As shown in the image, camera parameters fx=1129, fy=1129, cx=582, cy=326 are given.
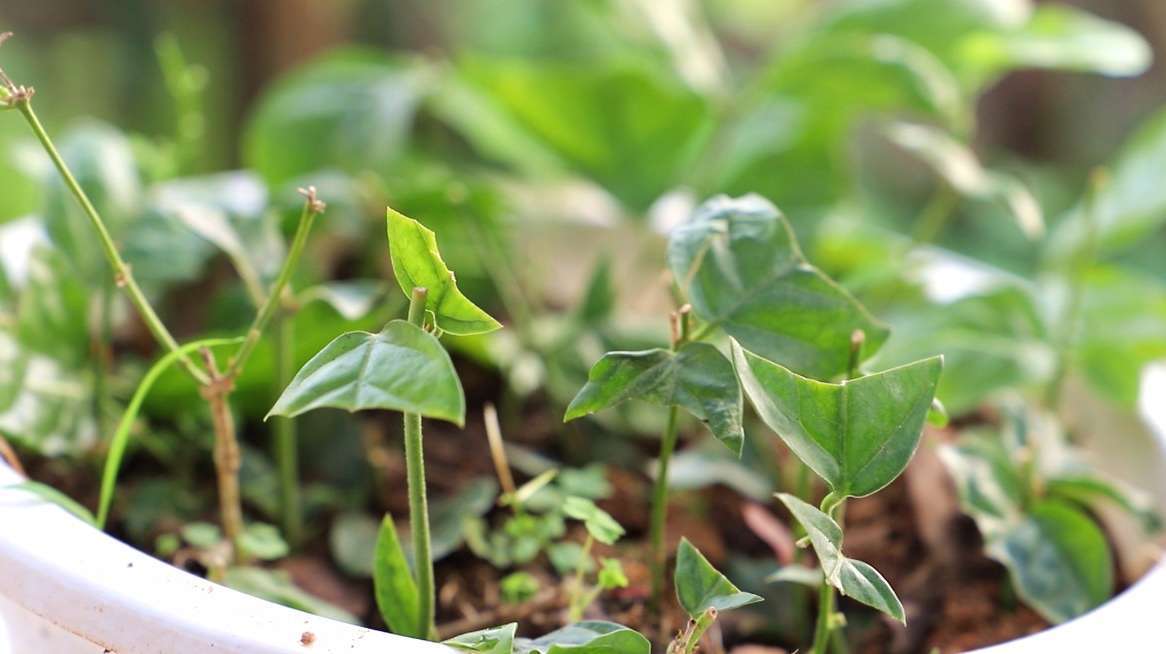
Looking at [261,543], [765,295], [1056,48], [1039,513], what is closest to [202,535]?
[261,543]

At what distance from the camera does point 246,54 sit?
4.31 ft

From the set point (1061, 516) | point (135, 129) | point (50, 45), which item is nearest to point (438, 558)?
point (1061, 516)

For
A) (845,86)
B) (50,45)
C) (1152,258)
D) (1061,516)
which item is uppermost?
(845,86)

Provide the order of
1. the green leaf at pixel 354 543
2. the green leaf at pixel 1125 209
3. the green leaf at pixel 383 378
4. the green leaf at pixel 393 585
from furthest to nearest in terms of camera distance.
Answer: the green leaf at pixel 1125 209
the green leaf at pixel 354 543
the green leaf at pixel 393 585
the green leaf at pixel 383 378

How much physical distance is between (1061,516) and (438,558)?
258 millimetres

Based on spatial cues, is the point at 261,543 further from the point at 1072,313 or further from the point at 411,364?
the point at 1072,313

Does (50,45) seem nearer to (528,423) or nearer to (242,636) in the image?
(528,423)

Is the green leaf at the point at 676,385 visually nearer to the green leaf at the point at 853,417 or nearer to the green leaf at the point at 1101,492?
the green leaf at the point at 853,417

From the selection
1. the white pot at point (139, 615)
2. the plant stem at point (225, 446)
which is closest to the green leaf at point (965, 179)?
the white pot at point (139, 615)

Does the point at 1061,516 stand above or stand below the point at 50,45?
above

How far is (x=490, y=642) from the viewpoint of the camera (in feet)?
1.05

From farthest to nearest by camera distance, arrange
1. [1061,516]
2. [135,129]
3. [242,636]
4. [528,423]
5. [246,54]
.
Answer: [135,129], [246,54], [528,423], [1061,516], [242,636]

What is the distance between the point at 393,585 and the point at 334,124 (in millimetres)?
356

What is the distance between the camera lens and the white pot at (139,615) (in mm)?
317
